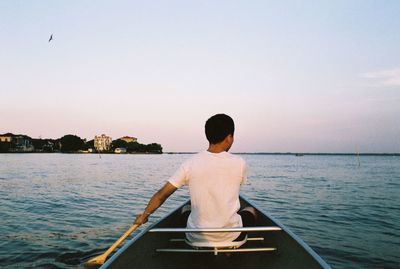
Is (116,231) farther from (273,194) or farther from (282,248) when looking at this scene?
(273,194)

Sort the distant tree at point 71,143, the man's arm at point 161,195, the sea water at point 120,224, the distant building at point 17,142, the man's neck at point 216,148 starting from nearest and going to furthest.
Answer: the man's arm at point 161,195 → the man's neck at point 216,148 → the sea water at point 120,224 → the distant building at point 17,142 → the distant tree at point 71,143

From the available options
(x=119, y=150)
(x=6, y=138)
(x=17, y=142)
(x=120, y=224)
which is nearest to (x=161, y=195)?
(x=120, y=224)

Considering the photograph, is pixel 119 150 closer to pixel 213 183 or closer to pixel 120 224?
pixel 120 224

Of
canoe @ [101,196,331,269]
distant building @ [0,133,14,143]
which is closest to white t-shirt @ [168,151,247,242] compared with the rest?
canoe @ [101,196,331,269]

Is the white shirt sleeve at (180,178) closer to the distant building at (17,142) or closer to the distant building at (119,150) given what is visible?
the distant building at (17,142)

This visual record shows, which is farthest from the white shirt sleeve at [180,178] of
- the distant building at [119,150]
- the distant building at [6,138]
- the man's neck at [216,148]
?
the distant building at [119,150]

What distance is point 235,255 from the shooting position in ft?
13.6

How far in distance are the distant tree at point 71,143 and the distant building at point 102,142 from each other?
18.0 m

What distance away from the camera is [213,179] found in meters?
3.08

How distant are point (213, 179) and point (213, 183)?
0.04 metres

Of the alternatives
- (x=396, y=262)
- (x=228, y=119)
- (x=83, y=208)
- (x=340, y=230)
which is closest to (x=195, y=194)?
(x=228, y=119)

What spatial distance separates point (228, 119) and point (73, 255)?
592cm

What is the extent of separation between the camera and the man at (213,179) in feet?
10.0

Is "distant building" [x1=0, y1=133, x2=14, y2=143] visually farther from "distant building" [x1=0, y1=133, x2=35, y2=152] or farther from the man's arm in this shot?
the man's arm
